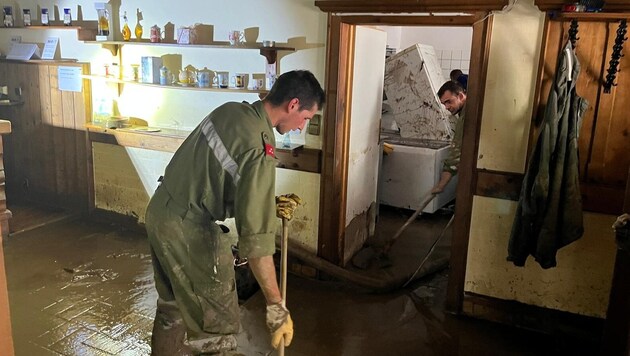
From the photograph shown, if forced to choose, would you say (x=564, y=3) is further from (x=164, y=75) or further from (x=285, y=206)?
(x=164, y=75)

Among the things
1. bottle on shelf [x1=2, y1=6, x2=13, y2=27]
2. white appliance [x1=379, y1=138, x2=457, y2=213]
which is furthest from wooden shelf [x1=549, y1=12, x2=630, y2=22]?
bottle on shelf [x1=2, y1=6, x2=13, y2=27]

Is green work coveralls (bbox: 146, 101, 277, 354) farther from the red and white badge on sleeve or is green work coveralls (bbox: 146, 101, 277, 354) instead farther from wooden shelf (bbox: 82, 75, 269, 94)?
wooden shelf (bbox: 82, 75, 269, 94)

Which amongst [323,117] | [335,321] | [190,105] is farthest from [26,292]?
[323,117]

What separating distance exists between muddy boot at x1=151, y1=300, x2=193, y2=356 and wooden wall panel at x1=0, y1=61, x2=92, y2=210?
2834 mm

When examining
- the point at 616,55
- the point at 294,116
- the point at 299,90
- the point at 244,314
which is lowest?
the point at 244,314

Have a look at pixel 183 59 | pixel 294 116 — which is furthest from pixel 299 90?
pixel 183 59

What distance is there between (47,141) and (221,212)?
3595mm

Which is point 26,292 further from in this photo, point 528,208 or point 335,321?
point 528,208

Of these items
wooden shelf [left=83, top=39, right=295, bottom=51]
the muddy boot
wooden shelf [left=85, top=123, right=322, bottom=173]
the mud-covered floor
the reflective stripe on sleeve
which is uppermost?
wooden shelf [left=83, top=39, right=295, bottom=51]

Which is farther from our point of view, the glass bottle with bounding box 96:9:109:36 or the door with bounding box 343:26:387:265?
the glass bottle with bounding box 96:9:109:36

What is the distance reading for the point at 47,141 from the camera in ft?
16.0

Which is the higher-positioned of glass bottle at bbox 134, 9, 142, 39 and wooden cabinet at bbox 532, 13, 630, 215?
glass bottle at bbox 134, 9, 142, 39

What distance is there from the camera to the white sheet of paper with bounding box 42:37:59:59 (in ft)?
15.0

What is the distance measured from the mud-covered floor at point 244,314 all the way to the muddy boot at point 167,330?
22.2 inches
